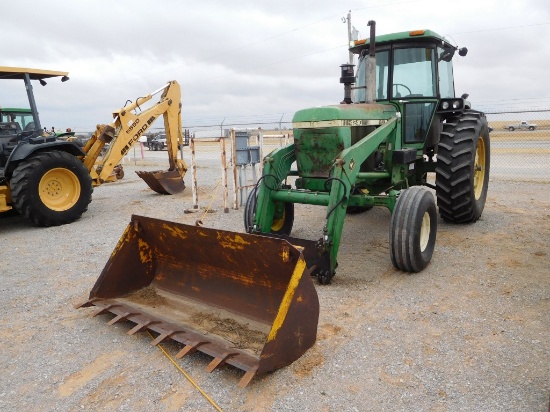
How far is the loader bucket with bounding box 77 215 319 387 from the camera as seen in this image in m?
3.13

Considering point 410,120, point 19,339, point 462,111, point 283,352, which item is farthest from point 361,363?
point 462,111

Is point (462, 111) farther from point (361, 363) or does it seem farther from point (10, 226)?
point (10, 226)

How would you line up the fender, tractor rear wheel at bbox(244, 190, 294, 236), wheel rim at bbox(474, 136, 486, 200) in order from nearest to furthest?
tractor rear wheel at bbox(244, 190, 294, 236) → wheel rim at bbox(474, 136, 486, 200) → the fender

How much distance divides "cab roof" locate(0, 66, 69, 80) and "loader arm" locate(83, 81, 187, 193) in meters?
1.28

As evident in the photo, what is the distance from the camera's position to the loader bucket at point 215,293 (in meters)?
3.13

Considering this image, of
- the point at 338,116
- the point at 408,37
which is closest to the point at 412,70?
the point at 408,37

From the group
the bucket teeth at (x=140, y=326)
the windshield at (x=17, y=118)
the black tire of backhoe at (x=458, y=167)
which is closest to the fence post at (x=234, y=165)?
the black tire of backhoe at (x=458, y=167)

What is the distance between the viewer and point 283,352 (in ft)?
10.2

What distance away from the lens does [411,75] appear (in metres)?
6.24

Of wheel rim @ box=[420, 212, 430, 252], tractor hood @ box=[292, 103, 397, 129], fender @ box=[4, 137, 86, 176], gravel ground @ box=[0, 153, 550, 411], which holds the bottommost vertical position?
gravel ground @ box=[0, 153, 550, 411]

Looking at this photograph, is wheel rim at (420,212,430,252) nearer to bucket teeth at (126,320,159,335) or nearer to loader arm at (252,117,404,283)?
loader arm at (252,117,404,283)

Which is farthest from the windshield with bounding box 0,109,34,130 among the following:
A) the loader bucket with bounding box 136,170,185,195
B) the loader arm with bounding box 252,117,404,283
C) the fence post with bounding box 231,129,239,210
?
the loader arm with bounding box 252,117,404,283

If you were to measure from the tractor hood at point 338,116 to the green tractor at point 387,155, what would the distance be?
0.04 ft

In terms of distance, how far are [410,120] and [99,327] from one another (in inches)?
181
